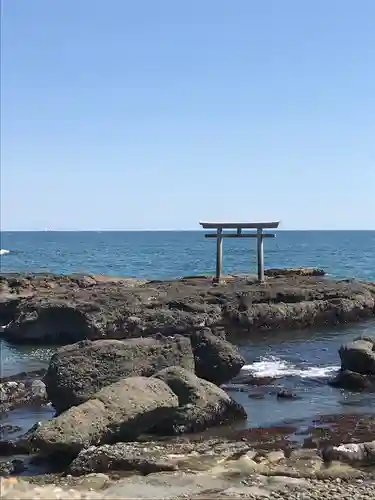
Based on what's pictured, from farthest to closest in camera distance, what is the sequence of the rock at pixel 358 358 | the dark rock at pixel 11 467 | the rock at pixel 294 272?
the rock at pixel 294 272 < the rock at pixel 358 358 < the dark rock at pixel 11 467

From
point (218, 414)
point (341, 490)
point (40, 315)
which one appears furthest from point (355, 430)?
point (40, 315)

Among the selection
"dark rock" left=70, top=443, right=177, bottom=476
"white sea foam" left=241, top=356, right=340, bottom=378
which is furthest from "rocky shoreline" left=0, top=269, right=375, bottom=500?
"white sea foam" left=241, top=356, right=340, bottom=378

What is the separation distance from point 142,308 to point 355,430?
13270mm

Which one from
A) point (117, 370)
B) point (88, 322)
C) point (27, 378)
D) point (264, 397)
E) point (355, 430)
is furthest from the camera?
point (88, 322)

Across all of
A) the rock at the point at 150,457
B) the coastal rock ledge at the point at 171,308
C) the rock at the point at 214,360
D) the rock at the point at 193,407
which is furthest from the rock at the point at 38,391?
the coastal rock ledge at the point at 171,308

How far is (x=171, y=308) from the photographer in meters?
25.8

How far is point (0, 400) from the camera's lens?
15234mm

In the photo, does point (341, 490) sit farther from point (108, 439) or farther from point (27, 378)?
point (27, 378)

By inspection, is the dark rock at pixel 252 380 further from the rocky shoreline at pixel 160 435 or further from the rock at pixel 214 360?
the rock at pixel 214 360

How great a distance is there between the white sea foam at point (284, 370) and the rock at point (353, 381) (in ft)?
3.71

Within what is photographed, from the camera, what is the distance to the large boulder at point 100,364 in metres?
13.6

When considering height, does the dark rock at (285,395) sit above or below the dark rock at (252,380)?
above

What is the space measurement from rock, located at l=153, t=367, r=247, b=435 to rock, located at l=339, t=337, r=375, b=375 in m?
5.10

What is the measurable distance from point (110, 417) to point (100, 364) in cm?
258
